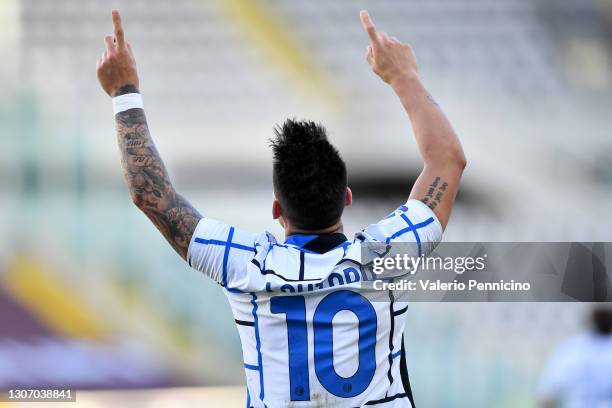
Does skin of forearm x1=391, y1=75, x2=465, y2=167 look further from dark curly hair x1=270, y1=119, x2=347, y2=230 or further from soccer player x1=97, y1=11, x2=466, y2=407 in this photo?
dark curly hair x1=270, y1=119, x2=347, y2=230

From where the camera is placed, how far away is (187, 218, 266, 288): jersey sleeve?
1551mm

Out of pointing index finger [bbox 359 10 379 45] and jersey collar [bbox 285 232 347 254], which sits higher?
pointing index finger [bbox 359 10 379 45]

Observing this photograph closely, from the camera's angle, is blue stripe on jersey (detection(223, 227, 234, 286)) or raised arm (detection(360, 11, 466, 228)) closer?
blue stripe on jersey (detection(223, 227, 234, 286))

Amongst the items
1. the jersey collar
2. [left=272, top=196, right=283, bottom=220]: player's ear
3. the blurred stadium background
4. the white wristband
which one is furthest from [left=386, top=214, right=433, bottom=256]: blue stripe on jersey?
the blurred stadium background

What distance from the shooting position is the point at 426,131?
1.72 meters

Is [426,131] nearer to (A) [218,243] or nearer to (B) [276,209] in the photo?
(B) [276,209]

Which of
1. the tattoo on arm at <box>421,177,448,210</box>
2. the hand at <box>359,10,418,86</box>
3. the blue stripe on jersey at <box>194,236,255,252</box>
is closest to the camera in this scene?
the blue stripe on jersey at <box>194,236,255,252</box>

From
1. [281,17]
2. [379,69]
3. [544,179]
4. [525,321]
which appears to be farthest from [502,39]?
[379,69]

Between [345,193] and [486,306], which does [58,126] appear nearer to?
[486,306]

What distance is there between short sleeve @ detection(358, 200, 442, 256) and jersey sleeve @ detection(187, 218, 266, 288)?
0.76 ft

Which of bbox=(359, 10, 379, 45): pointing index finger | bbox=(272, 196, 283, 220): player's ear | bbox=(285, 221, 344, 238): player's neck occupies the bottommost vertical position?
bbox=(285, 221, 344, 238): player's neck

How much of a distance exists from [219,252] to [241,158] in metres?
4.18

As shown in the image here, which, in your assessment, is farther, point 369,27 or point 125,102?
point 369,27

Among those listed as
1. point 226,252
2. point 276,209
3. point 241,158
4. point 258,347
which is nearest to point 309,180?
point 276,209
